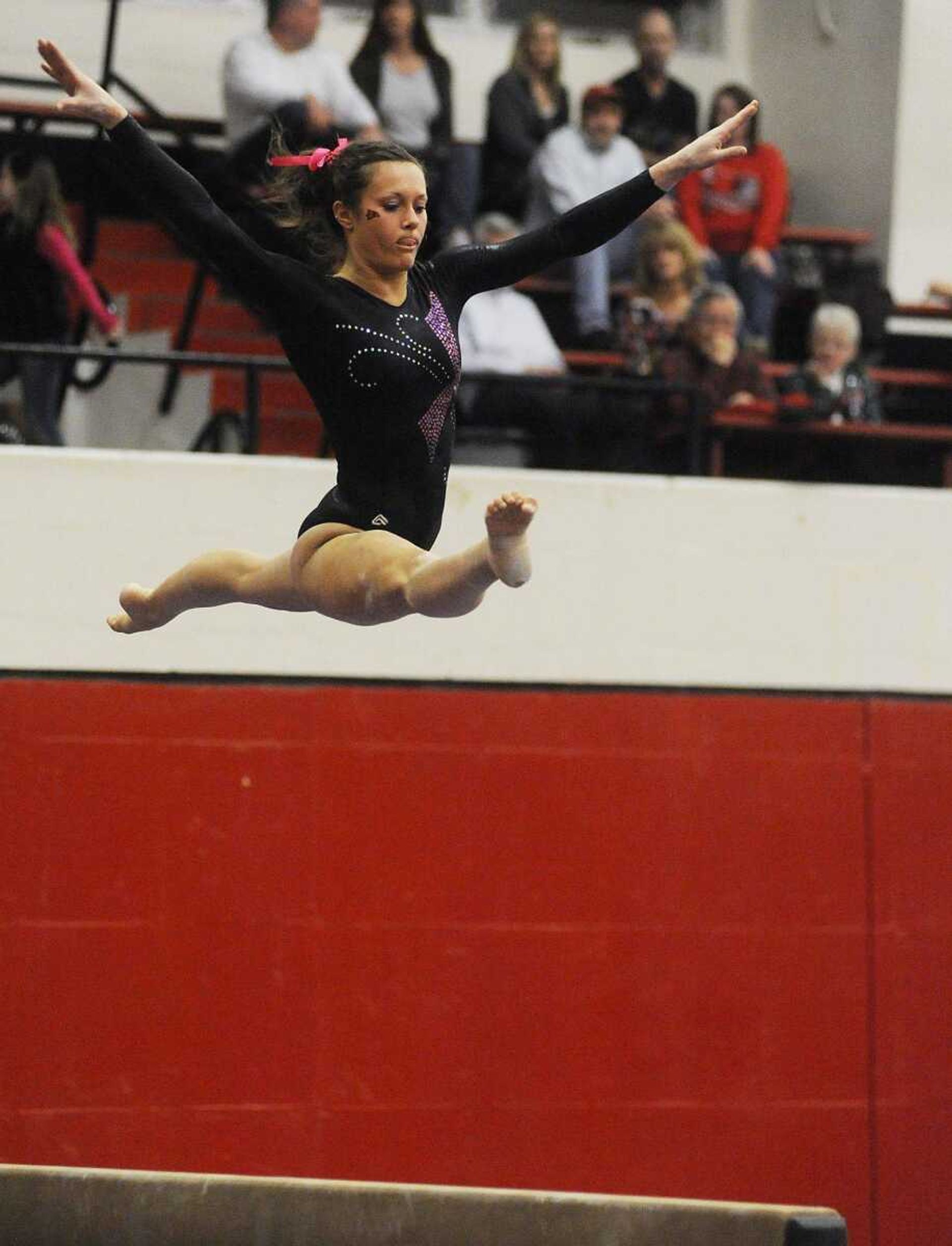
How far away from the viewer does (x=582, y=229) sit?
4371 mm

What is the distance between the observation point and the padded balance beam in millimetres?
4770

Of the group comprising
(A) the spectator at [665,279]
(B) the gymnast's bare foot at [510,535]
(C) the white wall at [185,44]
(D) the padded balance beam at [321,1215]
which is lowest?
(D) the padded balance beam at [321,1215]

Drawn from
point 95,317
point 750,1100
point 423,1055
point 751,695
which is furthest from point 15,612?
point 750,1100

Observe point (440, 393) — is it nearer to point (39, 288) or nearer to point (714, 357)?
point (39, 288)

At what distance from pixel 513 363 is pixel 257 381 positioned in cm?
108

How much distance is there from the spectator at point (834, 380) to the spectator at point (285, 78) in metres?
1.69

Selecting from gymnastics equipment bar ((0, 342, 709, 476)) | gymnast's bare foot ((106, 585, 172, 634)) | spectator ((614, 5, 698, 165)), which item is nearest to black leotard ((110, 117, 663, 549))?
gymnast's bare foot ((106, 585, 172, 634))

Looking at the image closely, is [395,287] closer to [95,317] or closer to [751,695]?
[95,317]

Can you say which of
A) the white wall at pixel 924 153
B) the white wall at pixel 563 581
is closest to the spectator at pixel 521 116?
the white wall at pixel 924 153

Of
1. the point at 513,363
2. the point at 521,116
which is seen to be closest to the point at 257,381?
the point at 513,363

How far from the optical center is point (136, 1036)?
6.61 meters

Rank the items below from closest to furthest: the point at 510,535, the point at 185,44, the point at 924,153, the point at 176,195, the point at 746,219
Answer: the point at 510,535
the point at 176,195
the point at 746,219
the point at 924,153
the point at 185,44

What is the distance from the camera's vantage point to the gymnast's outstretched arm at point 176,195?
3836 mm

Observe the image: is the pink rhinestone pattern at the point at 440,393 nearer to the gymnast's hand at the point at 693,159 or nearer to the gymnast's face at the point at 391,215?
the gymnast's face at the point at 391,215
